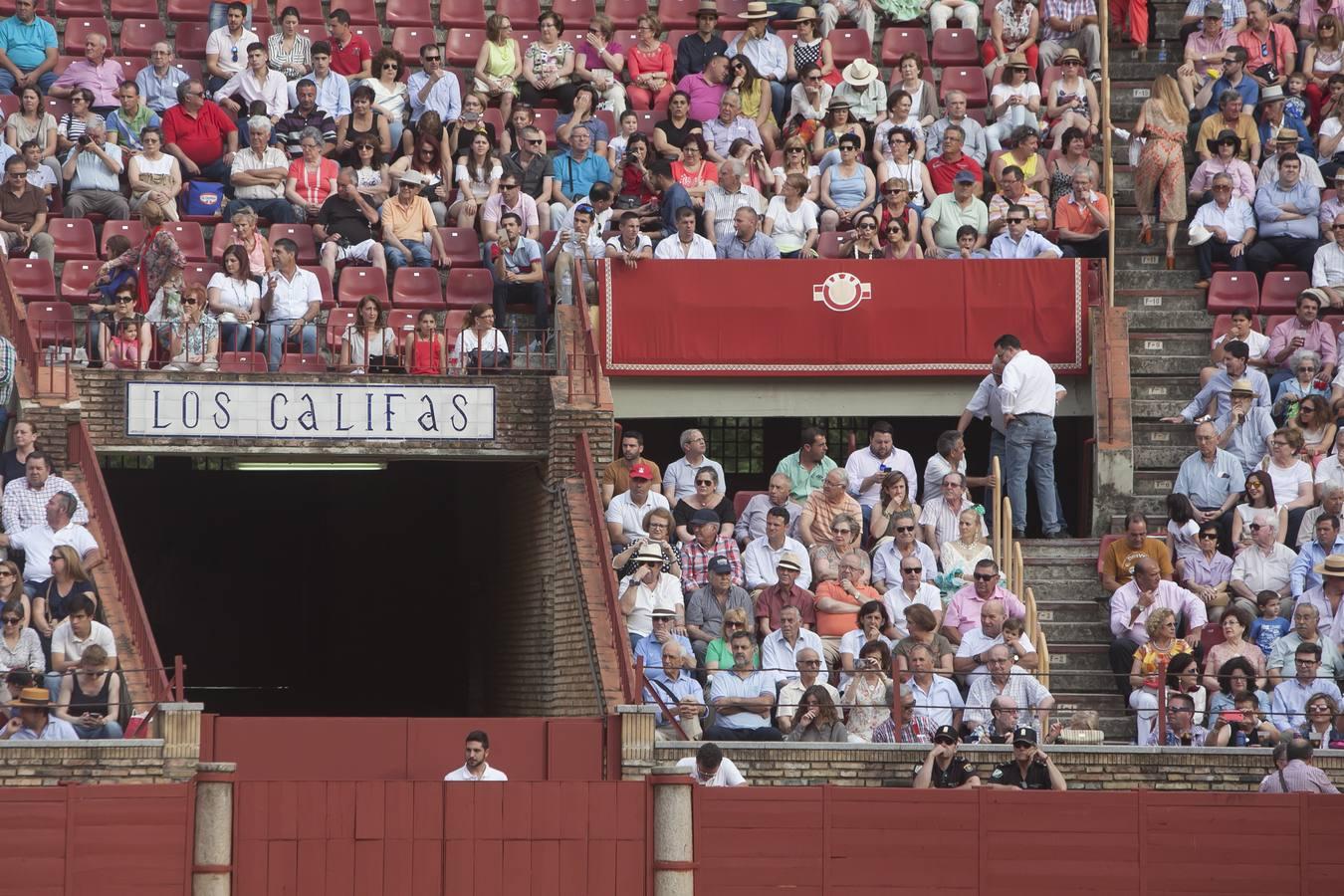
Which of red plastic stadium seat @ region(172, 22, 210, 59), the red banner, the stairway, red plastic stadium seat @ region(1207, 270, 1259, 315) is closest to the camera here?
the stairway

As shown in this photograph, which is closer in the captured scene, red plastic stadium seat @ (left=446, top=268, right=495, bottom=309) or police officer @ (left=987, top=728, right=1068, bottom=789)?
police officer @ (left=987, top=728, right=1068, bottom=789)

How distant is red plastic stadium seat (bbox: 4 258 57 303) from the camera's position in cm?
2347

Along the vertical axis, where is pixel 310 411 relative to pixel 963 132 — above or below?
below

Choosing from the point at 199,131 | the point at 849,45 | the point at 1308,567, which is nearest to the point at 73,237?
the point at 199,131

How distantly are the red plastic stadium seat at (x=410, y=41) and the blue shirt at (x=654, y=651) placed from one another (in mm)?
9945

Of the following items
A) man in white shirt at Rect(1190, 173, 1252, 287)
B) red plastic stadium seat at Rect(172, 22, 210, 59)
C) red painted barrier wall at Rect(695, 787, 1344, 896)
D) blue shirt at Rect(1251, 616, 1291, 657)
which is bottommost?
red painted barrier wall at Rect(695, 787, 1344, 896)

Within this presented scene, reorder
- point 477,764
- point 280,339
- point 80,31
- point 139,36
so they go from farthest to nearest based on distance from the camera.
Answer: point 139,36
point 80,31
point 280,339
point 477,764

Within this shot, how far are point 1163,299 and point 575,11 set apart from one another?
7.86 meters

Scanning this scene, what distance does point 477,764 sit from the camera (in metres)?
18.0

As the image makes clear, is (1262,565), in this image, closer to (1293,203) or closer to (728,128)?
(1293,203)

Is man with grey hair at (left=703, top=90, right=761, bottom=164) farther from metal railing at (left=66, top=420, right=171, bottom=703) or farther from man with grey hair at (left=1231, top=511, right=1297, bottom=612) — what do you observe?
metal railing at (left=66, top=420, right=171, bottom=703)

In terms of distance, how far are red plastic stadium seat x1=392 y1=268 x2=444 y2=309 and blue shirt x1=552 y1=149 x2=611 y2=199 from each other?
189 centimetres

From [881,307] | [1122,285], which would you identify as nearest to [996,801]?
[881,307]

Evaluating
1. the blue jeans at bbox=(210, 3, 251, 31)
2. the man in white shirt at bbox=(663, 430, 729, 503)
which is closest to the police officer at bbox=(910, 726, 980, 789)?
the man in white shirt at bbox=(663, 430, 729, 503)
